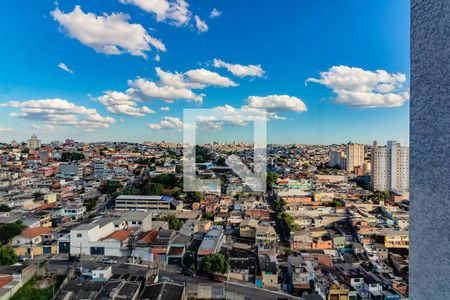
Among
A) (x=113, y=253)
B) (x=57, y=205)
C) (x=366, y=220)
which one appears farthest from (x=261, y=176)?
(x=113, y=253)

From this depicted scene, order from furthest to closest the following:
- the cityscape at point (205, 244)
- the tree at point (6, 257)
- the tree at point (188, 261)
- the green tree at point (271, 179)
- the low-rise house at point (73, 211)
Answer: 1. the green tree at point (271, 179)
2. the low-rise house at point (73, 211)
3. the tree at point (188, 261)
4. the tree at point (6, 257)
5. the cityscape at point (205, 244)

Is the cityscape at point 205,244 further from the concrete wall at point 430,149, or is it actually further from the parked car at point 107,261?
the concrete wall at point 430,149

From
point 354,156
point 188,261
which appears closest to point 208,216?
point 188,261

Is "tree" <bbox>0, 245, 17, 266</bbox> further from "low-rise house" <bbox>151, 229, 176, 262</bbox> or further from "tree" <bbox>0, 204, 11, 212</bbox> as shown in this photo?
"tree" <bbox>0, 204, 11, 212</bbox>

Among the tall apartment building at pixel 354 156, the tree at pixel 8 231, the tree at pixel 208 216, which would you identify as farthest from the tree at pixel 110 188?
the tall apartment building at pixel 354 156

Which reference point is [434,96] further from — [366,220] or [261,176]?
[261,176]

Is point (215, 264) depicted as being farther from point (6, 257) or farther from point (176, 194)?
point (176, 194)
